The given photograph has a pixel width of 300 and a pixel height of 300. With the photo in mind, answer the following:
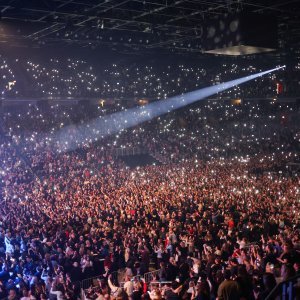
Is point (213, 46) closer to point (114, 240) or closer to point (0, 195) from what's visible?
point (114, 240)

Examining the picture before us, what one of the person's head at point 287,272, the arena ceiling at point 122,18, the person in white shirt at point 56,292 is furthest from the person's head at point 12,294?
the arena ceiling at point 122,18

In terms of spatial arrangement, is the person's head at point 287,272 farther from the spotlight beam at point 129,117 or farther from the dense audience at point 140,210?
the spotlight beam at point 129,117

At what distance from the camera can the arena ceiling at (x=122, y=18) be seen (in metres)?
14.2

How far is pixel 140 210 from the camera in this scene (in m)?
14.3

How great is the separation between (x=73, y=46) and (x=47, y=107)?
6.18 meters

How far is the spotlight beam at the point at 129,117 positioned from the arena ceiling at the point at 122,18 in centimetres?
702

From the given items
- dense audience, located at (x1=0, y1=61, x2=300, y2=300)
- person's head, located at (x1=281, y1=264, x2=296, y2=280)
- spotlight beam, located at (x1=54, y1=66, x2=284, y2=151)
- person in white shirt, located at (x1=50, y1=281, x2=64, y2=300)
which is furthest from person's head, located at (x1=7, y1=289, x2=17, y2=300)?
spotlight beam, located at (x1=54, y1=66, x2=284, y2=151)

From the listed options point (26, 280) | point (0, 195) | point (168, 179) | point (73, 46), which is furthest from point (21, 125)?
point (26, 280)

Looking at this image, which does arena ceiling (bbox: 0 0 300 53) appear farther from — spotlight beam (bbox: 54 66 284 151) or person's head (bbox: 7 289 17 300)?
person's head (bbox: 7 289 17 300)

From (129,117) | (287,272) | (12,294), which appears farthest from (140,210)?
(129,117)

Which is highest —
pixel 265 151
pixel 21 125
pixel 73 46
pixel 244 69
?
pixel 73 46

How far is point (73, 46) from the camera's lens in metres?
24.5

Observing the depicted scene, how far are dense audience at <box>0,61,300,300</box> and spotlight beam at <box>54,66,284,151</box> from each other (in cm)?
31

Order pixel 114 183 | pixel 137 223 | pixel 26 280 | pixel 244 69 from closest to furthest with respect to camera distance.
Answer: pixel 26 280
pixel 137 223
pixel 114 183
pixel 244 69
